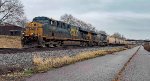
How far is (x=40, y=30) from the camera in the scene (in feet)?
135

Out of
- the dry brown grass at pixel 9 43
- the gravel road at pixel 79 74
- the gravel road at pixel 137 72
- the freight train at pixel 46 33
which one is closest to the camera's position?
the gravel road at pixel 79 74

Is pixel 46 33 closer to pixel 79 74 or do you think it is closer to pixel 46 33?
pixel 46 33

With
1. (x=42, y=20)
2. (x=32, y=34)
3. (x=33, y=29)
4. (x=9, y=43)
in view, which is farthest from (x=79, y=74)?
(x=9, y=43)

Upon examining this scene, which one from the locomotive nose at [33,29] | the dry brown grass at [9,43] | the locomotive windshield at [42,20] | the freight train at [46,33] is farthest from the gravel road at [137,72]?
the dry brown grass at [9,43]

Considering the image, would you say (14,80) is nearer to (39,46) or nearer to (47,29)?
→ (39,46)

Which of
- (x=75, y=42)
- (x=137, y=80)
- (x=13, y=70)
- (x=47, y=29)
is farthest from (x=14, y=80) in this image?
(x=75, y=42)

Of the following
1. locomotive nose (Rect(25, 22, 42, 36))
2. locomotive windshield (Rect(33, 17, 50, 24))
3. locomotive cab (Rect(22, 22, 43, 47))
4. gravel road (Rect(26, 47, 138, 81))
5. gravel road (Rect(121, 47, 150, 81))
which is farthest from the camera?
locomotive windshield (Rect(33, 17, 50, 24))

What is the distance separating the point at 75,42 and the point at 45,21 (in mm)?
16155

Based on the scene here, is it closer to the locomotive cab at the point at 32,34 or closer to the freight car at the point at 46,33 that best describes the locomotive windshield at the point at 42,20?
the freight car at the point at 46,33

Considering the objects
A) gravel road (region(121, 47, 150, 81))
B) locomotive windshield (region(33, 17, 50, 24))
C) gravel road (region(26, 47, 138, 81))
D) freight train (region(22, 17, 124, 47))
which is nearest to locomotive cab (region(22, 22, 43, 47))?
freight train (region(22, 17, 124, 47))

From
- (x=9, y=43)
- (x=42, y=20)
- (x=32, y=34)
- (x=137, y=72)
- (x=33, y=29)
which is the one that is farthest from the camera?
(x=9, y=43)

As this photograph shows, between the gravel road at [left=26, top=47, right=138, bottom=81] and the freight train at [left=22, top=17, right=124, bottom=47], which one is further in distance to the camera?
the freight train at [left=22, top=17, right=124, bottom=47]

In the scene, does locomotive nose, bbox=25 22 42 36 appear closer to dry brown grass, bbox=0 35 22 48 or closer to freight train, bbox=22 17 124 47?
freight train, bbox=22 17 124 47

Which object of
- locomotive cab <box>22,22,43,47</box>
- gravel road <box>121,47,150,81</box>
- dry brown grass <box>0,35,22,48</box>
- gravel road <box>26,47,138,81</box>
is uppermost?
locomotive cab <box>22,22,43,47</box>
